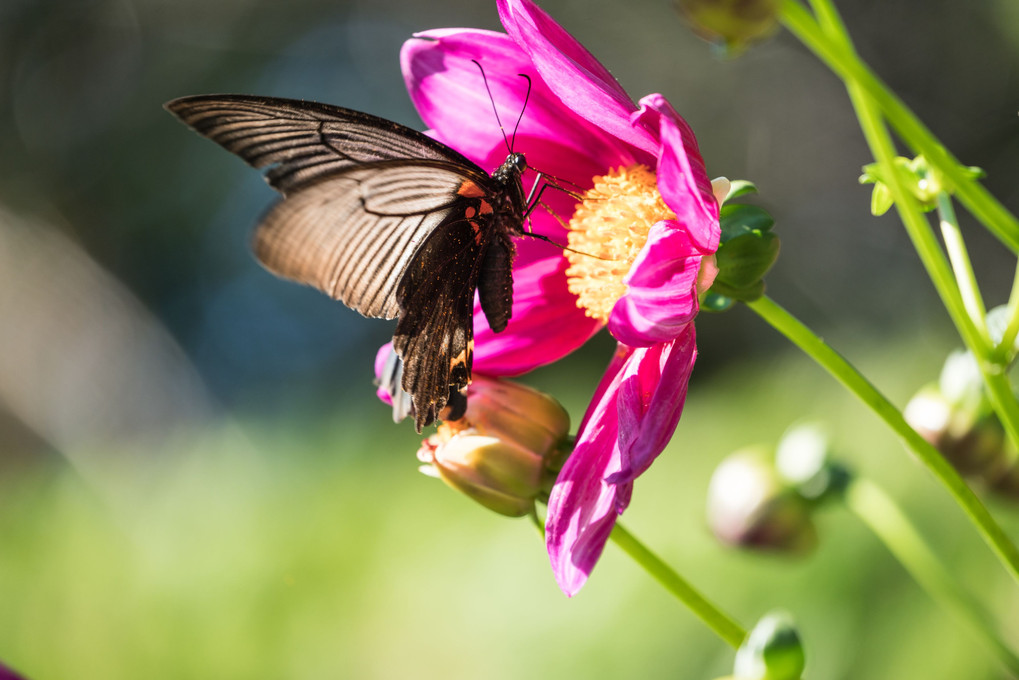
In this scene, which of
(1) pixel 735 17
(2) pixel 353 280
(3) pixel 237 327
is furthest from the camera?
(3) pixel 237 327

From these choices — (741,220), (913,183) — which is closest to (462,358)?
(741,220)

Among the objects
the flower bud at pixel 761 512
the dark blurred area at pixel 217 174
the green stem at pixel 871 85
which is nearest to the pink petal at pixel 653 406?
the green stem at pixel 871 85

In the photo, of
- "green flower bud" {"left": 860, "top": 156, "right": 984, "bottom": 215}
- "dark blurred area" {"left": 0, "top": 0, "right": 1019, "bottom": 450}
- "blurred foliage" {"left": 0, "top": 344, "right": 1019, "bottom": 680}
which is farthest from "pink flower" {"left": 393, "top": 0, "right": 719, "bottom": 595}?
"dark blurred area" {"left": 0, "top": 0, "right": 1019, "bottom": 450}

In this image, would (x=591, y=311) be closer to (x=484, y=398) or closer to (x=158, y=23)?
(x=484, y=398)

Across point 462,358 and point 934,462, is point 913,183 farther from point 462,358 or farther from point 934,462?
point 462,358

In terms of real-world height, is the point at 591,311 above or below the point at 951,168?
below

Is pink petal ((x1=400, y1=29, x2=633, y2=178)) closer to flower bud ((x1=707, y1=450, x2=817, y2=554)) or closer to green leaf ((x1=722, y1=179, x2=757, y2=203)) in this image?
green leaf ((x1=722, y1=179, x2=757, y2=203))

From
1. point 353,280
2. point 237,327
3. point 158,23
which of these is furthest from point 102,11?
point 353,280
